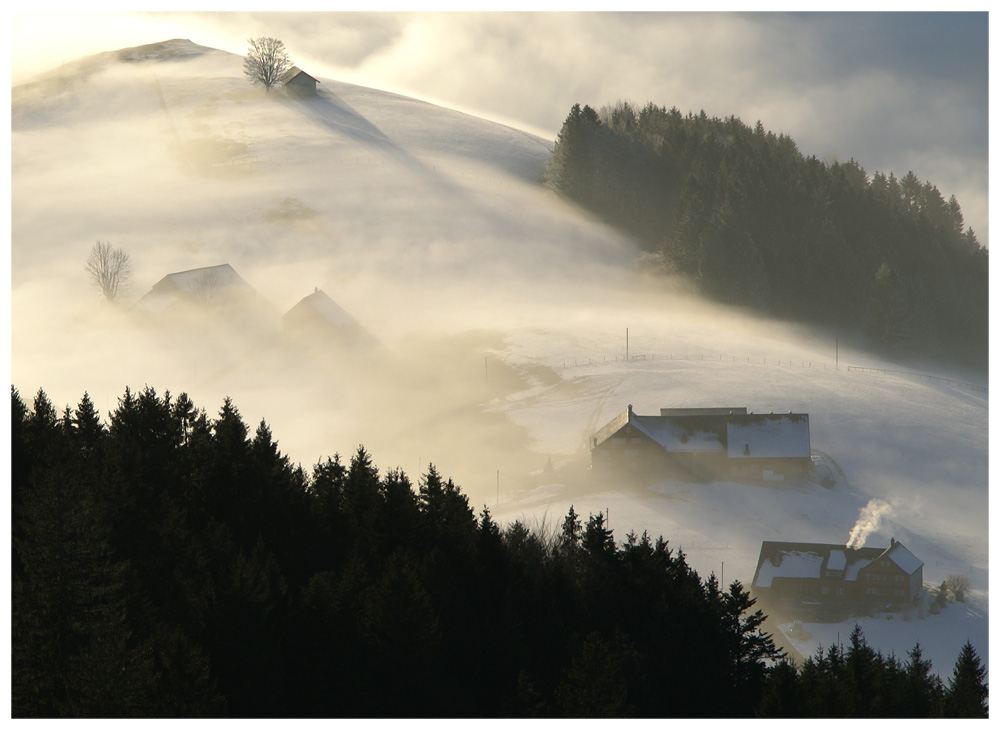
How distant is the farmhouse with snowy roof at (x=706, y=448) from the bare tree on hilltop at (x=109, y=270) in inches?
1869

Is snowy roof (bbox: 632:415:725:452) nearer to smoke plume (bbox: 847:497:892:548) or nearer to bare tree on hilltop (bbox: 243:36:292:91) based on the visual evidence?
smoke plume (bbox: 847:497:892:548)

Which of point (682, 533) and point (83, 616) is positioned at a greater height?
point (83, 616)

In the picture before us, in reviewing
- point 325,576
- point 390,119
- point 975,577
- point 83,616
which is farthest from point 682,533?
point 390,119

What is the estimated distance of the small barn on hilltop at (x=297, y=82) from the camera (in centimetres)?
12425

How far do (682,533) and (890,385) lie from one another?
88.8 ft

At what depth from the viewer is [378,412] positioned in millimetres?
61688

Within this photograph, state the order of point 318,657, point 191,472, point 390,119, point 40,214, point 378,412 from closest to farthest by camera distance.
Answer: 1. point 318,657
2. point 191,472
3. point 378,412
4. point 40,214
5. point 390,119

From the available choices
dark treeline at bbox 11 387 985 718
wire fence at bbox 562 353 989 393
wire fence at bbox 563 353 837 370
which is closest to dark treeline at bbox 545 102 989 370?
wire fence at bbox 562 353 989 393

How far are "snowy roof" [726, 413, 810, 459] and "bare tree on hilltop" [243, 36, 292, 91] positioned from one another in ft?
301

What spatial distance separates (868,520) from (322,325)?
41.7 meters

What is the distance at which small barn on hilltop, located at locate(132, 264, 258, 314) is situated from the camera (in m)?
77.0

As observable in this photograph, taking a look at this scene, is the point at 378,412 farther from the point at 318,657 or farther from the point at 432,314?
the point at 318,657

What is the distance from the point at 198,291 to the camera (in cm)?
7762

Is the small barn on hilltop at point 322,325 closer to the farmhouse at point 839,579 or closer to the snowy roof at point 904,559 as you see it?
the farmhouse at point 839,579
